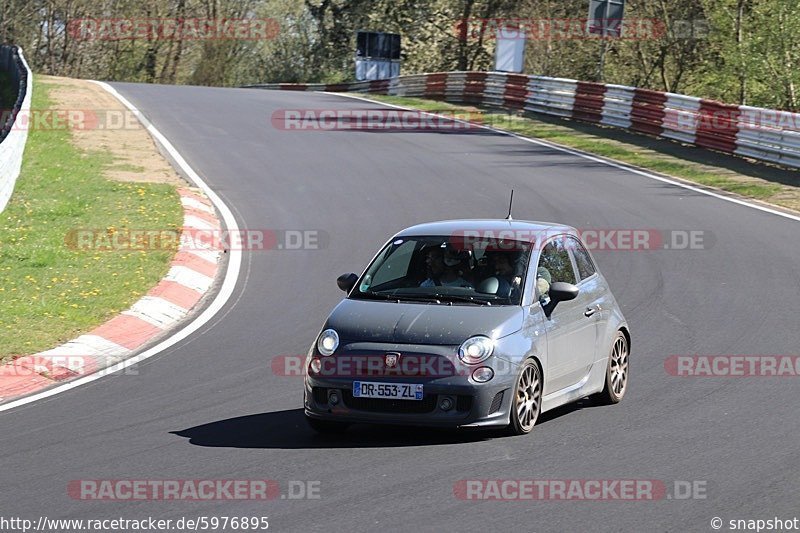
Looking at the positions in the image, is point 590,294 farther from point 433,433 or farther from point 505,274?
point 433,433

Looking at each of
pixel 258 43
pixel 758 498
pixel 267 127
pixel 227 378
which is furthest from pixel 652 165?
pixel 258 43

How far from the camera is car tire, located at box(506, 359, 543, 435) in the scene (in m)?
8.02

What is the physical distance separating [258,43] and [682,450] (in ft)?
214

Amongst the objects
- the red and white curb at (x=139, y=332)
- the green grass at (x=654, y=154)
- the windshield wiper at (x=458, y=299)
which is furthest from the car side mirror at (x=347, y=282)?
the green grass at (x=654, y=154)

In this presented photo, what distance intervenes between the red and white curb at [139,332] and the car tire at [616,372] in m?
4.12

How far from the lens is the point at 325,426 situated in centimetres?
816

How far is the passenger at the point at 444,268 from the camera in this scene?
873 cm

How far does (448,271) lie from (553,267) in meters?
0.90

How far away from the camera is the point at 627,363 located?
32.0 ft

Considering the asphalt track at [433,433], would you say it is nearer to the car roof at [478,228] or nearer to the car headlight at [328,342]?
the car headlight at [328,342]

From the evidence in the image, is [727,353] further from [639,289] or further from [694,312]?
[639,289]

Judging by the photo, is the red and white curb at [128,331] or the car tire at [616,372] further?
the red and white curb at [128,331]

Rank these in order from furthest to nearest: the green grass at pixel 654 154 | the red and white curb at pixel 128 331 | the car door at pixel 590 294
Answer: the green grass at pixel 654 154, the red and white curb at pixel 128 331, the car door at pixel 590 294

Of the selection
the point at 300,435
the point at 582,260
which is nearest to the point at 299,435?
the point at 300,435
